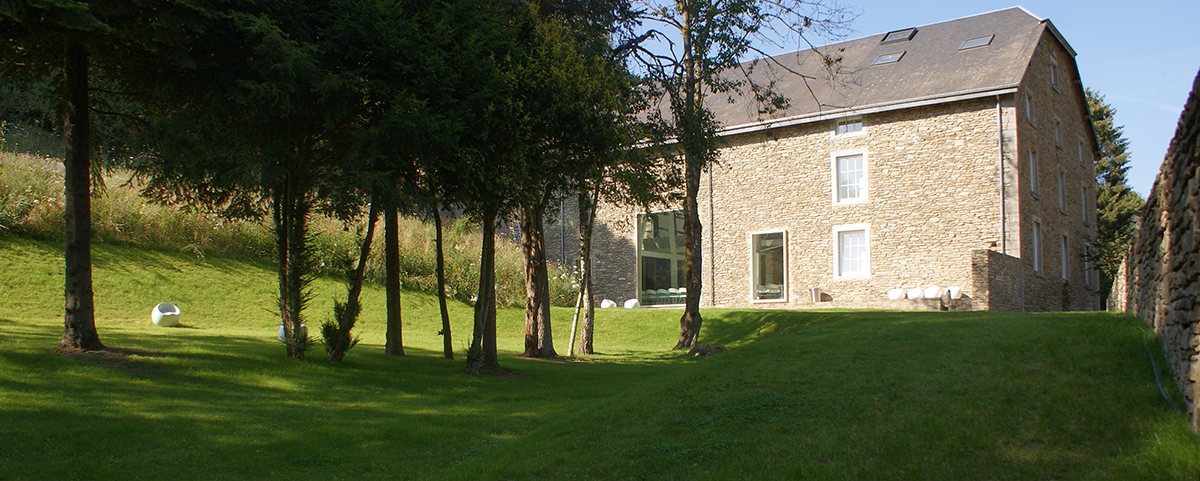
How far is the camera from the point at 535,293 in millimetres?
14562

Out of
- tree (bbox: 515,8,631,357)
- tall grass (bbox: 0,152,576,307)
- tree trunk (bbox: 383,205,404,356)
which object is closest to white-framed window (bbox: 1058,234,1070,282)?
tall grass (bbox: 0,152,576,307)

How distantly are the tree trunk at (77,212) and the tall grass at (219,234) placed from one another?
4.04 metres

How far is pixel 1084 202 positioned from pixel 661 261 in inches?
605

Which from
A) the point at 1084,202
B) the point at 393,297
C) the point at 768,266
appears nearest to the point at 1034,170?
the point at 1084,202

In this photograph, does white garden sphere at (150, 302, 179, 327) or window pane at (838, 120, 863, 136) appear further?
window pane at (838, 120, 863, 136)

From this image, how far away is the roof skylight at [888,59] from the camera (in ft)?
Answer: 77.8

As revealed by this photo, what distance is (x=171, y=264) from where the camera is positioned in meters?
17.0

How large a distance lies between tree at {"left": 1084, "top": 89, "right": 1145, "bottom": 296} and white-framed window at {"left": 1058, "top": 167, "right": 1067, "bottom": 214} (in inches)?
178

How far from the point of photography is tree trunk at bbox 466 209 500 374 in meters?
10.7

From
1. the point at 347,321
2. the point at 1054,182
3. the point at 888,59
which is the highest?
the point at 888,59

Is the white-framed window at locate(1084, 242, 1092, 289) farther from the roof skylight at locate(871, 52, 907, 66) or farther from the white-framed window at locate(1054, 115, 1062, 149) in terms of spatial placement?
the roof skylight at locate(871, 52, 907, 66)

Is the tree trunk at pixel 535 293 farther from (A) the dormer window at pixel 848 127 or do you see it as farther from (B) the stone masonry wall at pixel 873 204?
(A) the dormer window at pixel 848 127

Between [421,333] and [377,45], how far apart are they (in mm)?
9747

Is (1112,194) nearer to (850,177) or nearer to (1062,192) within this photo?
(1062,192)
